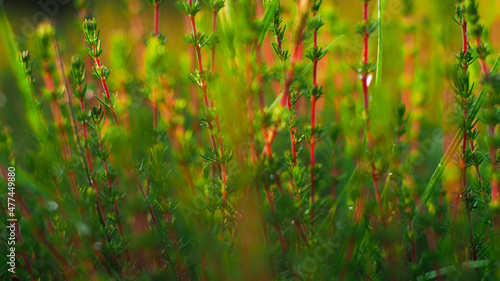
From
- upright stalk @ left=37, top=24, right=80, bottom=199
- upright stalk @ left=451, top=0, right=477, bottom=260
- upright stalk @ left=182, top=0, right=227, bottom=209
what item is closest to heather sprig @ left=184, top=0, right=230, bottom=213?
upright stalk @ left=182, top=0, right=227, bottom=209

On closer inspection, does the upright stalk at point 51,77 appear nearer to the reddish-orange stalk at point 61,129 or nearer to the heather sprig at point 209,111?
the reddish-orange stalk at point 61,129

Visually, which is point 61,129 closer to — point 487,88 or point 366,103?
point 366,103

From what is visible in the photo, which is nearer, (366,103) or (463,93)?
(463,93)

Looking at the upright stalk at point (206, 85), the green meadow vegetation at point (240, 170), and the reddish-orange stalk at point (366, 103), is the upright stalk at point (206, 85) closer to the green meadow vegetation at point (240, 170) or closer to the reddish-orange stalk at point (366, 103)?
the green meadow vegetation at point (240, 170)

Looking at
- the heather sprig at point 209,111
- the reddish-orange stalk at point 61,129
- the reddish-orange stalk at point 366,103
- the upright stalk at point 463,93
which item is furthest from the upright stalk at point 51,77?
the upright stalk at point 463,93

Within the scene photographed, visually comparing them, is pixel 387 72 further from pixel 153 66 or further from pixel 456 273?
pixel 153 66

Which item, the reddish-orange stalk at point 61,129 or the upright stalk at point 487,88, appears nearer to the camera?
the upright stalk at point 487,88

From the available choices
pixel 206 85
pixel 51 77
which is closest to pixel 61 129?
pixel 51 77

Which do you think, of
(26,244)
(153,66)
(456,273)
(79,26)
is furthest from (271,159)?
(79,26)

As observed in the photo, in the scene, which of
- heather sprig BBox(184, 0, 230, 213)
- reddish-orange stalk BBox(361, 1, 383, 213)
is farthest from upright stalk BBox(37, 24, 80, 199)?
reddish-orange stalk BBox(361, 1, 383, 213)

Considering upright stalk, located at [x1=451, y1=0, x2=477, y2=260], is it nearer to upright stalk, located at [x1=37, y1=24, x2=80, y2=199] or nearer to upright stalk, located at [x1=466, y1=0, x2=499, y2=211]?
upright stalk, located at [x1=466, y1=0, x2=499, y2=211]

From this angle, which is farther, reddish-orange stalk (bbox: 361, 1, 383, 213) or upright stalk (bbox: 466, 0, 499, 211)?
reddish-orange stalk (bbox: 361, 1, 383, 213)
